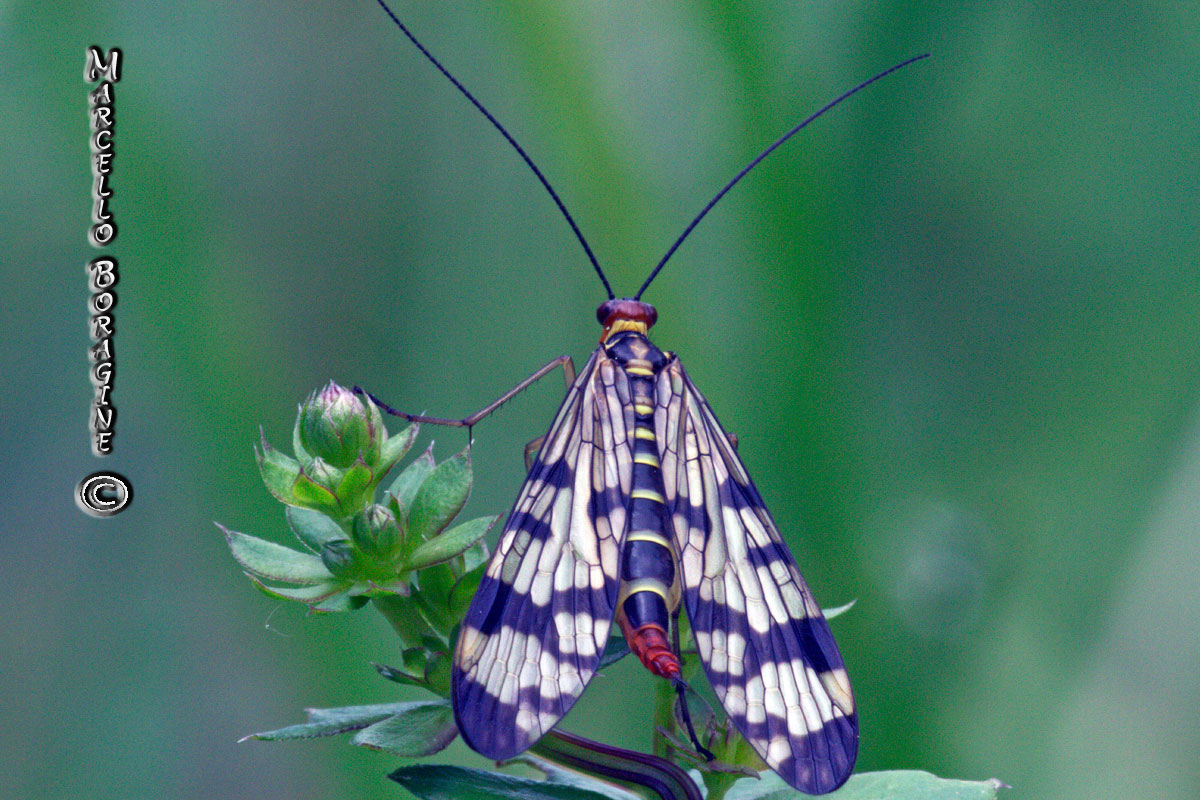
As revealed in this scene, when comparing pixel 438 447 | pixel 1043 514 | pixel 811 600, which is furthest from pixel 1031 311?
pixel 811 600

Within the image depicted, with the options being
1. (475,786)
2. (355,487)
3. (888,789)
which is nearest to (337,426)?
(355,487)

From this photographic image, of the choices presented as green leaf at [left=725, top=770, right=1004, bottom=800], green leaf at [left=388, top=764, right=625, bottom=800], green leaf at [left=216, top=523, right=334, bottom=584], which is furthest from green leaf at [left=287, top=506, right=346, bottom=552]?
green leaf at [left=725, top=770, right=1004, bottom=800]

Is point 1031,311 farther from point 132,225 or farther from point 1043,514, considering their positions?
point 132,225

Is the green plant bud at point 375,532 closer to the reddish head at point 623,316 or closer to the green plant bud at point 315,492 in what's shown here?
the green plant bud at point 315,492

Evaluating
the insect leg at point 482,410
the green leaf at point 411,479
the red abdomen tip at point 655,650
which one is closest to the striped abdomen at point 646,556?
the red abdomen tip at point 655,650

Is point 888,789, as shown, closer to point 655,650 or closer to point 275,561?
point 655,650

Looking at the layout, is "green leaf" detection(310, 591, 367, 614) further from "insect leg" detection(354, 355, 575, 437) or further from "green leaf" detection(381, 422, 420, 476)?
"insect leg" detection(354, 355, 575, 437)
